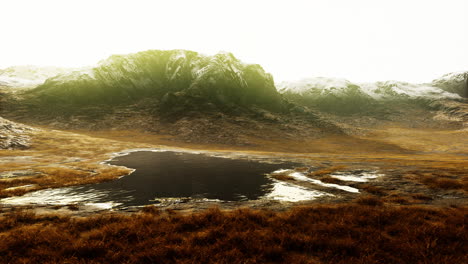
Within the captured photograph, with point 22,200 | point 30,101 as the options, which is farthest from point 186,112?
point 22,200

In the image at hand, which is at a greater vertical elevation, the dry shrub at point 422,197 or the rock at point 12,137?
the rock at point 12,137

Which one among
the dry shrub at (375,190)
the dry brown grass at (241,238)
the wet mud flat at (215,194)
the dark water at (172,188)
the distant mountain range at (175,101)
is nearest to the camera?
the dry brown grass at (241,238)

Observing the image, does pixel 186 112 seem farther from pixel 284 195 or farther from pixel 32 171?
pixel 284 195

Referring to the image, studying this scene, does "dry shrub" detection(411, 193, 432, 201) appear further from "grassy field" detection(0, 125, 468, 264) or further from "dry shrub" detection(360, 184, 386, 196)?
"dry shrub" detection(360, 184, 386, 196)

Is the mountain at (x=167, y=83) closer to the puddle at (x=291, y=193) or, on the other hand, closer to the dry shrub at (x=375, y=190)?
the puddle at (x=291, y=193)

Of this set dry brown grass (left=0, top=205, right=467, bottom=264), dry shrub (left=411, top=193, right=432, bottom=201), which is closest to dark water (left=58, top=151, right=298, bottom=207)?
dry brown grass (left=0, top=205, right=467, bottom=264)

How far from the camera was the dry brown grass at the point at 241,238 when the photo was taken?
Answer: 7105mm

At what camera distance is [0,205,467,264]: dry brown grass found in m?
7.11

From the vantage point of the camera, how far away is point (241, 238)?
8.42 metres

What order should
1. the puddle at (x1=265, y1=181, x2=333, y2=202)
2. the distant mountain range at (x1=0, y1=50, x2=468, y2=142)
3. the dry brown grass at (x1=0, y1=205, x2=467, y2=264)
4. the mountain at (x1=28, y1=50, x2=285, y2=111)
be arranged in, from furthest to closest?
1. the mountain at (x1=28, y1=50, x2=285, y2=111)
2. the distant mountain range at (x1=0, y1=50, x2=468, y2=142)
3. the puddle at (x1=265, y1=181, x2=333, y2=202)
4. the dry brown grass at (x1=0, y1=205, x2=467, y2=264)

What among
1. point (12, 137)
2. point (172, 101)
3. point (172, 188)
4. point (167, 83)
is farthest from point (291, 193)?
point (167, 83)

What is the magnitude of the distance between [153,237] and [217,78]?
164 meters

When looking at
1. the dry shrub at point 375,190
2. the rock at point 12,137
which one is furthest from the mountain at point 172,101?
the dry shrub at point 375,190

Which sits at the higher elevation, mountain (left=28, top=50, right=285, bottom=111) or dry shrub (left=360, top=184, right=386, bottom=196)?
mountain (left=28, top=50, right=285, bottom=111)
